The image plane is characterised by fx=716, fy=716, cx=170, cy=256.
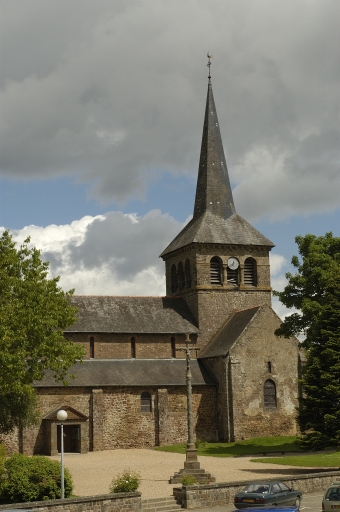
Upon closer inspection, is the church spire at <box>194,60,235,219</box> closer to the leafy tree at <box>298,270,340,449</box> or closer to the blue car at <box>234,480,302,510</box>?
the leafy tree at <box>298,270,340,449</box>

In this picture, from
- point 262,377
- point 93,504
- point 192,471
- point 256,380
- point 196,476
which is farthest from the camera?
point 262,377

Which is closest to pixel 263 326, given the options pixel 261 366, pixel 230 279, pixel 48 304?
pixel 261 366

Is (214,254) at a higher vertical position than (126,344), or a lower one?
higher

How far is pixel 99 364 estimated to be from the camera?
48344 mm

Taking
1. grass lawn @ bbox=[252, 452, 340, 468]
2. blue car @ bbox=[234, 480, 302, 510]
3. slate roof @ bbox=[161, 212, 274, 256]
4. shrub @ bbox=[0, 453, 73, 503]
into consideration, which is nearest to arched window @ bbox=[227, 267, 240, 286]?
slate roof @ bbox=[161, 212, 274, 256]

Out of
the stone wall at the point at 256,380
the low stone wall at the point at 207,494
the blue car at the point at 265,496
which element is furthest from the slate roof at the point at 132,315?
the blue car at the point at 265,496

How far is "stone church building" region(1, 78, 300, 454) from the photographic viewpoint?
148 ft

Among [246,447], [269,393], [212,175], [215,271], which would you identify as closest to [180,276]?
[215,271]

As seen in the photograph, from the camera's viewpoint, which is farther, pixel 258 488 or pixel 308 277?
pixel 308 277

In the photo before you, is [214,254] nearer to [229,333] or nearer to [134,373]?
Answer: [229,333]

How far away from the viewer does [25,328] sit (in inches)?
1213

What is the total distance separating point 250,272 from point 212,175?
837 centimetres

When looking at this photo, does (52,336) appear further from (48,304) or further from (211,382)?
(211,382)

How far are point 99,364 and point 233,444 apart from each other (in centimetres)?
1035
